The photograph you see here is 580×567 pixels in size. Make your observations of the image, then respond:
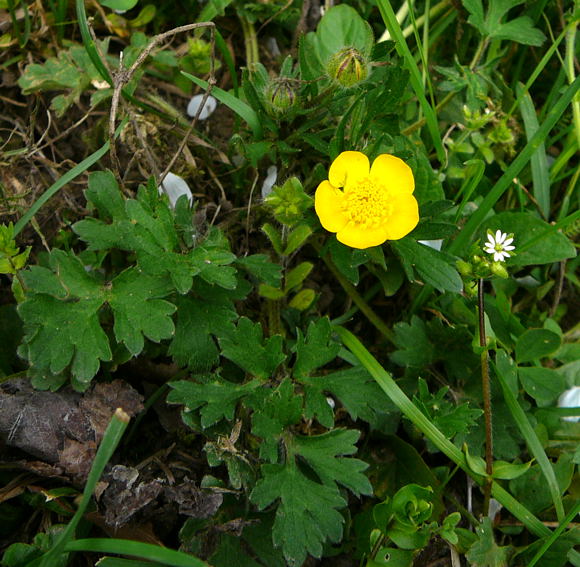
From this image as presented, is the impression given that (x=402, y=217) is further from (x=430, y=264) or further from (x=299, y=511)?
(x=299, y=511)

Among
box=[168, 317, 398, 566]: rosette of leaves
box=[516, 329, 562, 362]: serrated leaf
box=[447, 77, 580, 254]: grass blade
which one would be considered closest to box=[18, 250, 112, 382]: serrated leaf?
box=[168, 317, 398, 566]: rosette of leaves

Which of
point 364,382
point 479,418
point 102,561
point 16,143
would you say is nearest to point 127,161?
point 16,143

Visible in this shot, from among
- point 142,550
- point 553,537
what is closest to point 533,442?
point 553,537

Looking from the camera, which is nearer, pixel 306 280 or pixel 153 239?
pixel 153 239

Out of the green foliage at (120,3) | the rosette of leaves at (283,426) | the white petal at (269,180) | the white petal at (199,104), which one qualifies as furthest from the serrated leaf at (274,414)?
the green foliage at (120,3)

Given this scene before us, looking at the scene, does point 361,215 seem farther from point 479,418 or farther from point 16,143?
point 16,143

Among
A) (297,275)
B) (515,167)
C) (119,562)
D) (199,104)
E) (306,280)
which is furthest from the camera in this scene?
(199,104)
